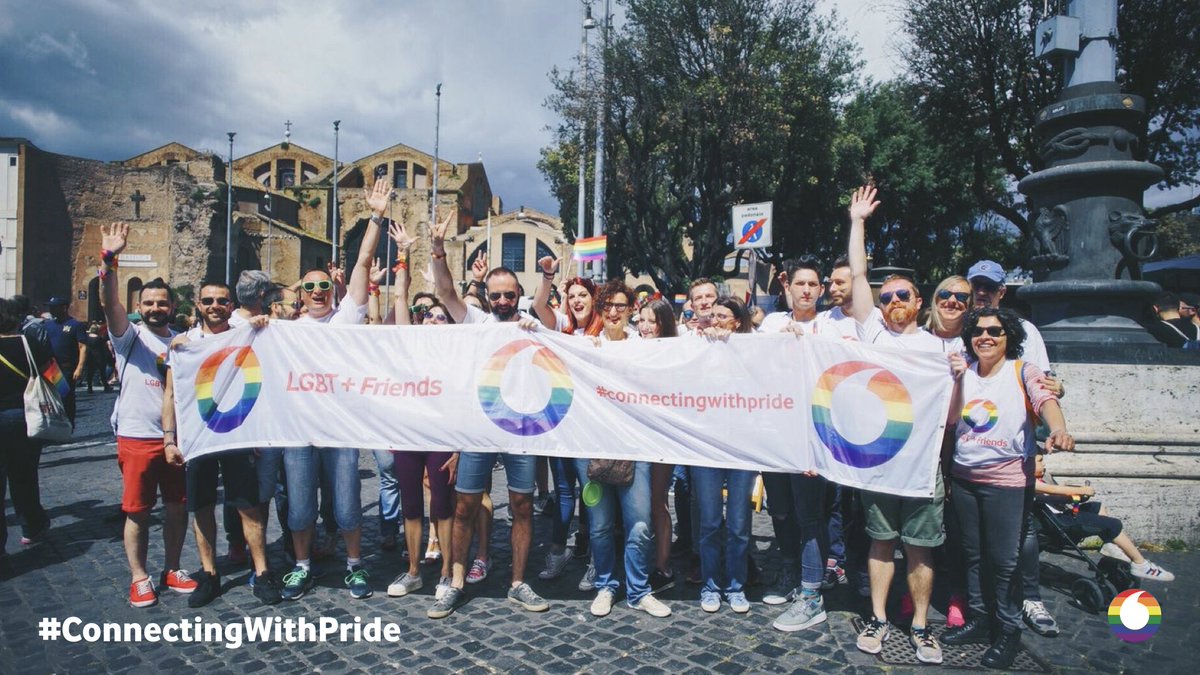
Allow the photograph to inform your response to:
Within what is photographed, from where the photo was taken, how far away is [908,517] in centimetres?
390

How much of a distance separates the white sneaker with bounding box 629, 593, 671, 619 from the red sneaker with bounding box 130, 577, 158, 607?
9.82 ft

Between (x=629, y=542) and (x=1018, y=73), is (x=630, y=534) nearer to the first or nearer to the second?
(x=629, y=542)

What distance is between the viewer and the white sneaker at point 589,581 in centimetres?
463

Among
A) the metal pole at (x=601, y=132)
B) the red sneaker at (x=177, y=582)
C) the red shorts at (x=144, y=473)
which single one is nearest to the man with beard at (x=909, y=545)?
the red sneaker at (x=177, y=582)

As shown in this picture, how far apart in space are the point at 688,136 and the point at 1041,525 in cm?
1475

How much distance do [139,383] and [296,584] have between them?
5.41ft

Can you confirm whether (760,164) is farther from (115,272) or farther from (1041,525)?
(115,272)

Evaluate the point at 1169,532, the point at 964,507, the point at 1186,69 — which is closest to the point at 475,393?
the point at 964,507

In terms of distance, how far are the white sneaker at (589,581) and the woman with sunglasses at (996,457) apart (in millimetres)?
2118

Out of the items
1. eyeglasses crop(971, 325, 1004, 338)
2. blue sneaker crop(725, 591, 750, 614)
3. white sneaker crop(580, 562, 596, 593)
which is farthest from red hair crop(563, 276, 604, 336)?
eyeglasses crop(971, 325, 1004, 338)

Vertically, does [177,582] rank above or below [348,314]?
below

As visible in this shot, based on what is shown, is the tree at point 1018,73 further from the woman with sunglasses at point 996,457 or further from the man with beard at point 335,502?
the man with beard at point 335,502

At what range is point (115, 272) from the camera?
4363 millimetres

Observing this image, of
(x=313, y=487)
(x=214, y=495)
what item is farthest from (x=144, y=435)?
(x=313, y=487)
